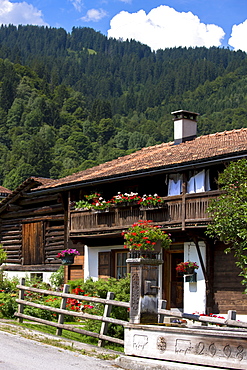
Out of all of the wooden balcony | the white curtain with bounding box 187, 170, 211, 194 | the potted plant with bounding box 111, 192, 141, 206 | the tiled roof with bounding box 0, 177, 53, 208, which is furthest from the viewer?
the tiled roof with bounding box 0, 177, 53, 208

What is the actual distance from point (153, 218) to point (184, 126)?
19.5 feet

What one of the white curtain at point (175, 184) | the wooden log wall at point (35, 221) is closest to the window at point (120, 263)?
the wooden log wall at point (35, 221)

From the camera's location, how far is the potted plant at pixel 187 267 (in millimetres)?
19469

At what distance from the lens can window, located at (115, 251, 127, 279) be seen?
23.3 m

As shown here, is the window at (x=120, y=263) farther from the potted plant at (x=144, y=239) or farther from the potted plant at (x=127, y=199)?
the potted plant at (x=144, y=239)

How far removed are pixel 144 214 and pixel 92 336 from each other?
25.6ft

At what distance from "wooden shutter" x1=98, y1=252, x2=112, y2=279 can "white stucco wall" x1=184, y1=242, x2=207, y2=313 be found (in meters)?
4.38

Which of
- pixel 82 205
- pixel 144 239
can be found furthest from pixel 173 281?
pixel 144 239

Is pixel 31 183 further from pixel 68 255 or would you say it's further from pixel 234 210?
pixel 234 210

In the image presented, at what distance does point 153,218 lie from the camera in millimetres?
20109

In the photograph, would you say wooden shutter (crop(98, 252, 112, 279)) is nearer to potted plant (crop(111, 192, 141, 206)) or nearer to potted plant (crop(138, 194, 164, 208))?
potted plant (crop(111, 192, 141, 206))

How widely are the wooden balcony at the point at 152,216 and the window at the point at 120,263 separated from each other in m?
1.68

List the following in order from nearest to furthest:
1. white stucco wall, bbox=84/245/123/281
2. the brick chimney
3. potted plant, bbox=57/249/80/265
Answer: potted plant, bbox=57/249/80/265, white stucco wall, bbox=84/245/123/281, the brick chimney

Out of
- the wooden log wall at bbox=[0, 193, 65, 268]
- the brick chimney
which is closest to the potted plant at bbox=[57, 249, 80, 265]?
the wooden log wall at bbox=[0, 193, 65, 268]
